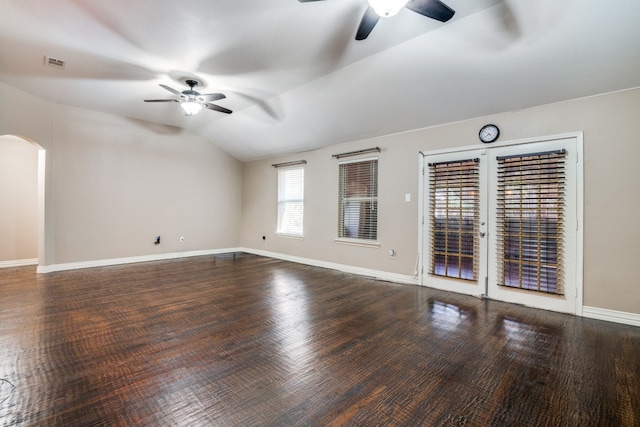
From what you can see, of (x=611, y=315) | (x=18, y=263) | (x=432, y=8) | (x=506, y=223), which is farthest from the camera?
(x=18, y=263)

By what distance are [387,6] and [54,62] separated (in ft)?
13.7

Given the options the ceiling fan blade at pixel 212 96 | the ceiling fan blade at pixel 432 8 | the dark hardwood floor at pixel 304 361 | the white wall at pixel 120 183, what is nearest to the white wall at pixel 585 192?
the dark hardwood floor at pixel 304 361

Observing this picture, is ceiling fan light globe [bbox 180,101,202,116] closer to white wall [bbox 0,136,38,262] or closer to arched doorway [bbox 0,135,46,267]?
arched doorway [bbox 0,135,46,267]

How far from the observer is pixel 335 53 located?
3262 mm

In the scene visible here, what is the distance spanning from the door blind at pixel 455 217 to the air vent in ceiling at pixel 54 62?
517 cm

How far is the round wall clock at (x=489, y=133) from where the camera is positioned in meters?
3.77

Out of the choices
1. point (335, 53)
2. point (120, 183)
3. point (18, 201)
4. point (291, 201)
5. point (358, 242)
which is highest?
point (335, 53)

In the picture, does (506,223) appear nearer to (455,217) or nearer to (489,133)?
(455,217)

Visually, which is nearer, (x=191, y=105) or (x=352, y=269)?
(x=191, y=105)

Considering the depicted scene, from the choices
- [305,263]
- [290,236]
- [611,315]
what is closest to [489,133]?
[611,315]

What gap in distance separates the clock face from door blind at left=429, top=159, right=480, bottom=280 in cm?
31

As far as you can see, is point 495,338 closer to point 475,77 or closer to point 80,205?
point 475,77

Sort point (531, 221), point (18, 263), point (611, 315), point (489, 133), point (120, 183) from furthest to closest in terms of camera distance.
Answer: point (120, 183)
point (18, 263)
point (489, 133)
point (531, 221)
point (611, 315)

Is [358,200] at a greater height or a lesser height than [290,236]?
greater
